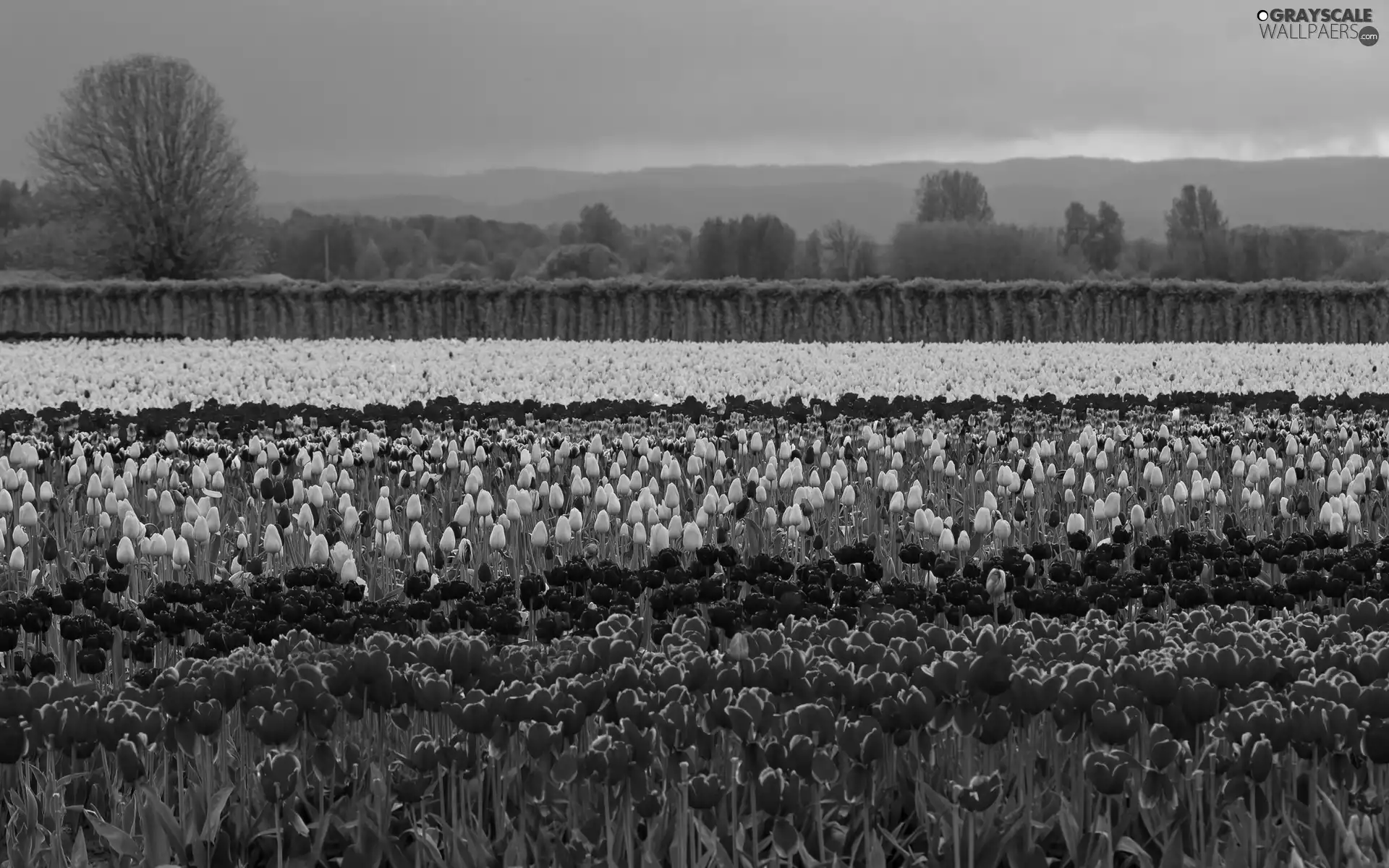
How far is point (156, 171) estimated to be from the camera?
2254 inches

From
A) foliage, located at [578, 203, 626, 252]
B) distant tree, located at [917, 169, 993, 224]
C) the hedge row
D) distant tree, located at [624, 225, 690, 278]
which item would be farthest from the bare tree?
distant tree, located at [917, 169, 993, 224]

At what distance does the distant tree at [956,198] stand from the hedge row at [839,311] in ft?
277

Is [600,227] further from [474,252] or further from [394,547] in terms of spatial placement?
[394,547]

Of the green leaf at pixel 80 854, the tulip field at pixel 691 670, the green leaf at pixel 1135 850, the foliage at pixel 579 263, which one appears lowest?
the green leaf at pixel 1135 850

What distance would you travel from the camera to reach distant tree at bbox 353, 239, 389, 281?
104 m

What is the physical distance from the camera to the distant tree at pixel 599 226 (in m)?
100

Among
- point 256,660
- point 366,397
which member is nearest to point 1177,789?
point 256,660

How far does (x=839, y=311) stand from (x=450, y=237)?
96867 mm

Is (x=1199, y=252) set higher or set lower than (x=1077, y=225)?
lower

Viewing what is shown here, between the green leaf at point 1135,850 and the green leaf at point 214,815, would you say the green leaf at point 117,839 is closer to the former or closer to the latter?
the green leaf at point 214,815

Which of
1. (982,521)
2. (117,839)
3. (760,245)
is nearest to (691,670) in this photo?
(117,839)

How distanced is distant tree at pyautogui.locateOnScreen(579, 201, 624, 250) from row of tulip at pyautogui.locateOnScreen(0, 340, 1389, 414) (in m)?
75.6

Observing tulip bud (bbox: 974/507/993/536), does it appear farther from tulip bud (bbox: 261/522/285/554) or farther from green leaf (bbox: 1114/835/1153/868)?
tulip bud (bbox: 261/522/285/554)

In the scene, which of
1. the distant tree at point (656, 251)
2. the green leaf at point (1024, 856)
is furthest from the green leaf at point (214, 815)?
the distant tree at point (656, 251)
